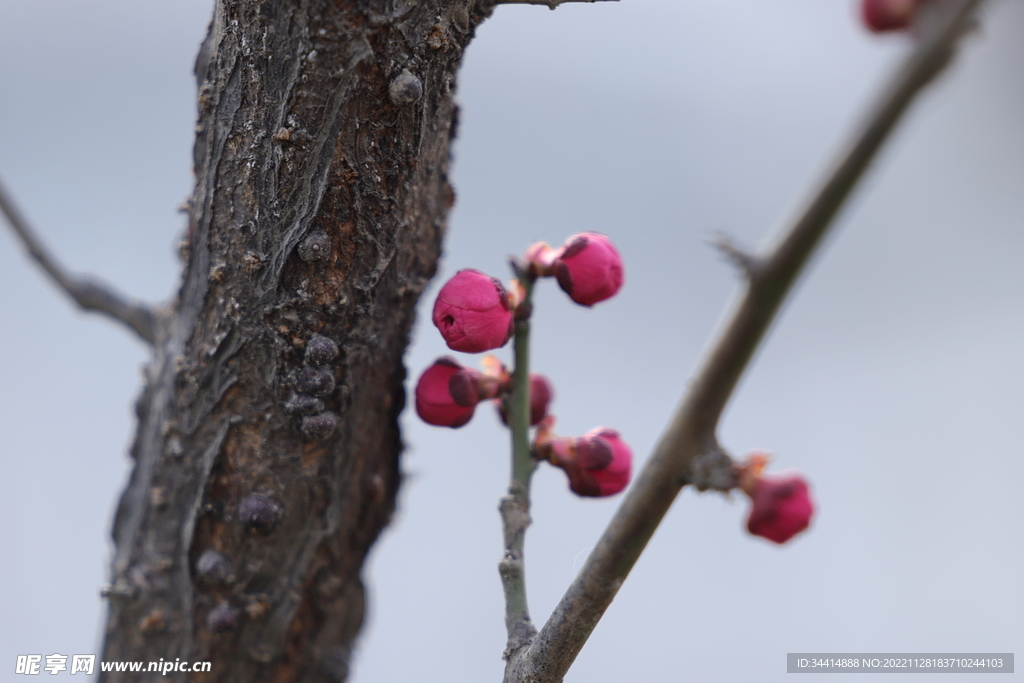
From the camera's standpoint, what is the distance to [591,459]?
64cm

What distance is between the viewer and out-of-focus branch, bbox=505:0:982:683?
0.88 feet

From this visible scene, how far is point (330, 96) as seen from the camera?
21.3 inches

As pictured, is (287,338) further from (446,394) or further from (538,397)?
(538,397)

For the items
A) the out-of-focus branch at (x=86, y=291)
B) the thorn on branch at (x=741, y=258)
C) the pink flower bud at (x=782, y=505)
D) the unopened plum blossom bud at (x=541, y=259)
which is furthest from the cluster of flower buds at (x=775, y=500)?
the out-of-focus branch at (x=86, y=291)

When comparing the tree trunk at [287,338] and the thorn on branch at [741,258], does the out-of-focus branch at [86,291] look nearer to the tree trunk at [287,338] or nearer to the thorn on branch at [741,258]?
the tree trunk at [287,338]

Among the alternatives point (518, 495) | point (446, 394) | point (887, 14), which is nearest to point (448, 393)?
point (446, 394)

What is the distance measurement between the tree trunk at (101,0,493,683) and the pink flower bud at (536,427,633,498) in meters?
0.17

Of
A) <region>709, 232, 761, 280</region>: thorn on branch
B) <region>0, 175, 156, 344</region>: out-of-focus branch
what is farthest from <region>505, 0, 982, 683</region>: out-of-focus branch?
<region>0, 175, 156, 344</region>: out-of-focus branch

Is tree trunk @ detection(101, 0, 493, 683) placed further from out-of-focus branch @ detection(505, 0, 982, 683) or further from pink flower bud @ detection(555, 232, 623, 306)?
out-of-focus branch @ detection(505, 0, 982, 683)

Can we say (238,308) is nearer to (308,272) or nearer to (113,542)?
(308,272)

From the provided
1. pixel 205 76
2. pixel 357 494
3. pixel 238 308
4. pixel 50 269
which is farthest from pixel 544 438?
pixel 50 269

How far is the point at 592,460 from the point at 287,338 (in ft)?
0.96

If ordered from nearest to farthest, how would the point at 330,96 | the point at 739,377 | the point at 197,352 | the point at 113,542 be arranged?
the point at 739,377
the point at 330,96
the point at 197,352
the point at 113,542

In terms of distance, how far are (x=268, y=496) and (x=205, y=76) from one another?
39 cm
